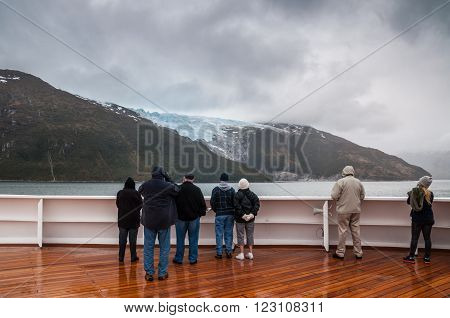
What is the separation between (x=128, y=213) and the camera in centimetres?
482

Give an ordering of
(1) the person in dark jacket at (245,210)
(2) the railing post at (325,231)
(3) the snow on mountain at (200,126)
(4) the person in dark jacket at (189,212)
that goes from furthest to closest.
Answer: (3) the snow on mountain at (200,126) < (2) the railing post at (325,231) < (1) the person in dark jacket at (245,210) < (4) the person in dark jacket at (189,212)

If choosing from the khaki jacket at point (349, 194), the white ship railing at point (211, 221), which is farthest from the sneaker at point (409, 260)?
the khaki jacket at point (349, 194)

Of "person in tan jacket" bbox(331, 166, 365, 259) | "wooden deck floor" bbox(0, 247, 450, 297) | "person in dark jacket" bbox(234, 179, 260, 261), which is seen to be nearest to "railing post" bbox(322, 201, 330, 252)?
"wooden deck floor" bbox(0, 247, 450, 297)

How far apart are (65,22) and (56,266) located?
220 feet

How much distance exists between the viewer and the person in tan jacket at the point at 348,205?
4.99m

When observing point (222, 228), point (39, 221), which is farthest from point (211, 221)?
point (39, 221)

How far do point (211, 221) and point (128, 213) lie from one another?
1752mm

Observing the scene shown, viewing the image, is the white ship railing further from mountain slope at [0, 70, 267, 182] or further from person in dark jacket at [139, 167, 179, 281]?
mountain slope at [0, 70, 267, 182]

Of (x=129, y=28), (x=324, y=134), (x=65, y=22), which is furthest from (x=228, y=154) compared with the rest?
(x=324, y=134)

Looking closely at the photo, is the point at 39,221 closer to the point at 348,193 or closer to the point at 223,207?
the point at 223,207

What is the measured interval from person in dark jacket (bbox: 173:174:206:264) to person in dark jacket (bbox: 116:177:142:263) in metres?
0.73

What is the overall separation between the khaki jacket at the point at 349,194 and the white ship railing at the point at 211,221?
69 centimetres

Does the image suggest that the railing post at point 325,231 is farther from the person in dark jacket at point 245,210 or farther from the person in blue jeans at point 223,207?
the person in blue jeans at point 223,207
